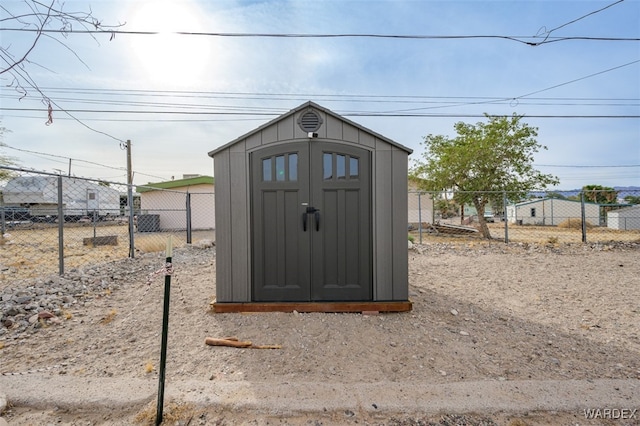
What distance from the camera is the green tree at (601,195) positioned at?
10094mm

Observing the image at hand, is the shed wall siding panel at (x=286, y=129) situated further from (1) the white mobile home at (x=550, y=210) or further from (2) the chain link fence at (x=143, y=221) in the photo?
(1) the white mobile home at (x=550, y=210)

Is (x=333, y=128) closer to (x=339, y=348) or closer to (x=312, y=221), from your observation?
(x=312, y=221)

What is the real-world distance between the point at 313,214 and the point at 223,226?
1.06 meters

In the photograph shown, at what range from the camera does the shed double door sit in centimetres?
339

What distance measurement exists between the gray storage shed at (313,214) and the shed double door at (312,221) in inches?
0.5

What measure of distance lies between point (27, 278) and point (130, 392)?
4394 millimetres

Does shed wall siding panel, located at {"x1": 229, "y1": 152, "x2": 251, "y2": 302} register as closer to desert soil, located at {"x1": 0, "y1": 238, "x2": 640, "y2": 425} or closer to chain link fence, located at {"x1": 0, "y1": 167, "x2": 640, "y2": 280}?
desert soil, located at {"x1": 0, "y1": 238, "x2": 640, "y2": 425}

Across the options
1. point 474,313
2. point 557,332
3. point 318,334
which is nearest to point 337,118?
point 318,334

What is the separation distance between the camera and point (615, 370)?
2.34 m

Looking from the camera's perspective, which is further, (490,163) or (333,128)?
(490,163)

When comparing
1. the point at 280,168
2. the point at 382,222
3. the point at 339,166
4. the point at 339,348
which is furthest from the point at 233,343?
the point at 339,166

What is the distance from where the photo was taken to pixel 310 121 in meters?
3.39

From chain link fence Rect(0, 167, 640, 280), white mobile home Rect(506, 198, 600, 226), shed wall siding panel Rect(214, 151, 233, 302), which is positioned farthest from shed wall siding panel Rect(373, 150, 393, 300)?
white mobile home Rect(506, 198, 600, 226)

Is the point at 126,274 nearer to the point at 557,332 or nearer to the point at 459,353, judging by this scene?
the point at 459,353
